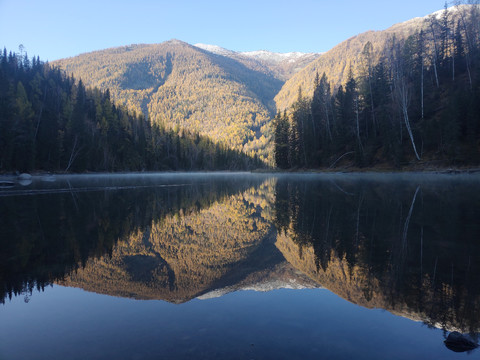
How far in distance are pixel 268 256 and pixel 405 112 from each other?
44.9 metres

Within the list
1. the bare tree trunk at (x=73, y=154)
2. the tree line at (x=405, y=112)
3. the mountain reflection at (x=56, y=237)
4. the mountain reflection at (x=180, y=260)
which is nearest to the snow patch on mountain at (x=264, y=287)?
the mountain reflection at (x=180, y=260)

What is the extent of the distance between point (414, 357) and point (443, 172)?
41.8 meters

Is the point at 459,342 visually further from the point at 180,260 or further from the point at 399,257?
the point at 180,260

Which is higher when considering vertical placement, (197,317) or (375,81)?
(375,81)

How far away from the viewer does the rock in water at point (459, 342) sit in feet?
10.9

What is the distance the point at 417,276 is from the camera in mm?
5234

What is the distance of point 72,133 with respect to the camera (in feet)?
279

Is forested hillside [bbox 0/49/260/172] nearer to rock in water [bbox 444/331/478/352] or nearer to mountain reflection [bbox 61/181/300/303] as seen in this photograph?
mountain reflection [bbox 61/181/300/303]

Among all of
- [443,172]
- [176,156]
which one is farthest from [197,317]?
[176,156]

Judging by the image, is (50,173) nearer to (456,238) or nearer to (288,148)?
(288,148)

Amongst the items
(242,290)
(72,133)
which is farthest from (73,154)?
(242,290)

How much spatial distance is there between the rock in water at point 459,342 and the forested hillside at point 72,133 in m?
77.7

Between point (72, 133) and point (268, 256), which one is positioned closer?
point (268, 256)

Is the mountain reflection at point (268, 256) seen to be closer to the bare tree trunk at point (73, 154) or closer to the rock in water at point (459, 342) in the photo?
the rock in water at point (459, 342)
